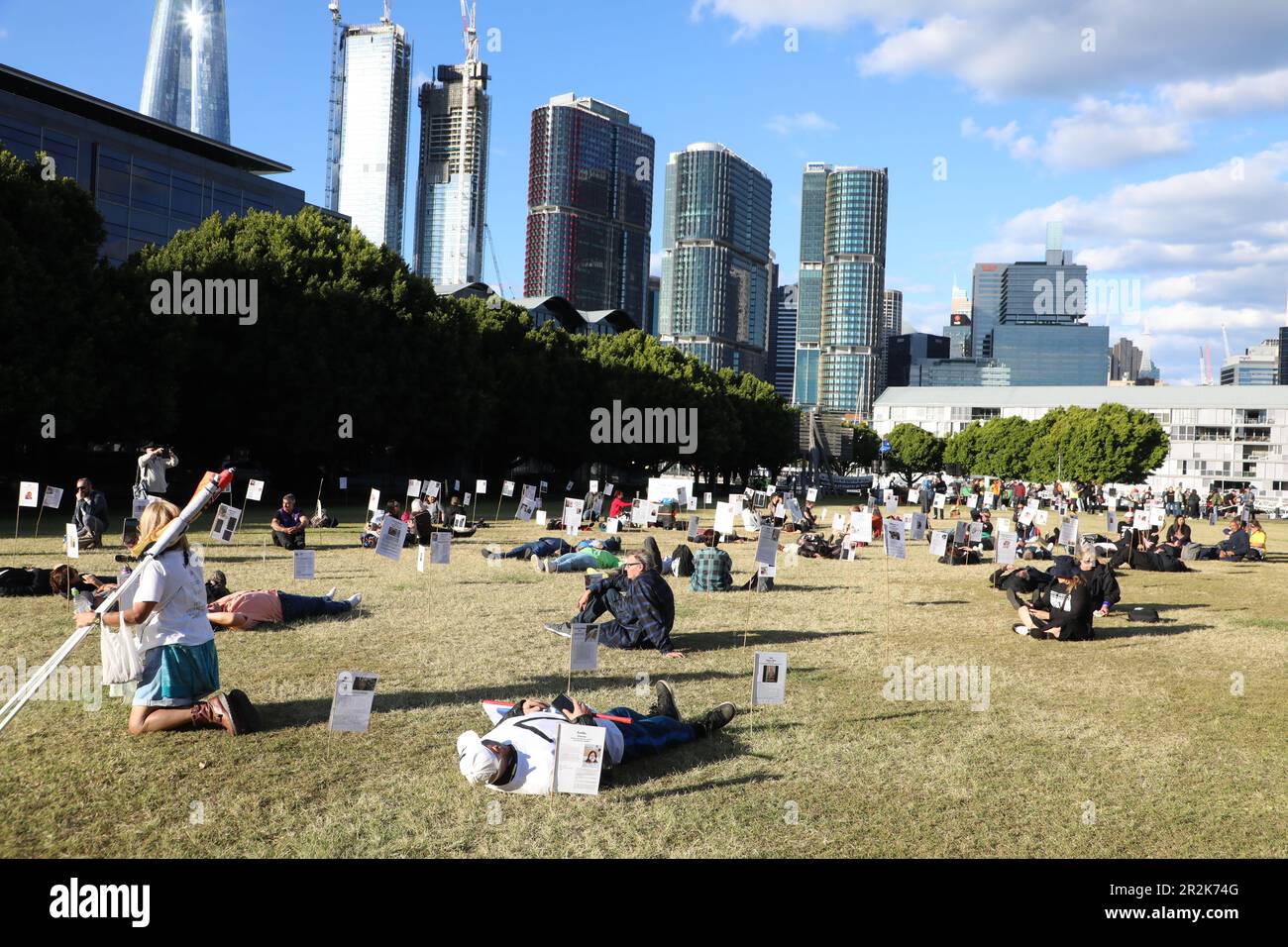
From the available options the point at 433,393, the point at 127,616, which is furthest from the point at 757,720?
the point at 433,393

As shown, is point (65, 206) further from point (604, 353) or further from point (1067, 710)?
point (604, 353)

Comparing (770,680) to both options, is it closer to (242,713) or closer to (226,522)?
(242,713)

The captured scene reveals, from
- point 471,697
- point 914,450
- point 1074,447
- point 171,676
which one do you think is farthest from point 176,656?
point 914,450

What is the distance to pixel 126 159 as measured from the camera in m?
55.6

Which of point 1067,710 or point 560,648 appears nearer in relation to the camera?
point 1067,710

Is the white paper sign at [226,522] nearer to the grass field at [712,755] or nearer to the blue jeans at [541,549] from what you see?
the grass field at [712,755]

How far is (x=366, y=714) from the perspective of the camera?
8219mm

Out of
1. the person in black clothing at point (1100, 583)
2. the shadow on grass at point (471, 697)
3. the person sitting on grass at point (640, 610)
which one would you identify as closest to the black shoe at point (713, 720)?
the shadow on grass at point (471, 697)

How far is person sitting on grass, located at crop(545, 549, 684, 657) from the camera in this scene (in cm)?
1252

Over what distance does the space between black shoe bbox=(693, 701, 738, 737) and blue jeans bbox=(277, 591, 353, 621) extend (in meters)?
6.91

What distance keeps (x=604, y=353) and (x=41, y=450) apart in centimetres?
3842

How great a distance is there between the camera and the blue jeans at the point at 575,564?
20781 millimetres

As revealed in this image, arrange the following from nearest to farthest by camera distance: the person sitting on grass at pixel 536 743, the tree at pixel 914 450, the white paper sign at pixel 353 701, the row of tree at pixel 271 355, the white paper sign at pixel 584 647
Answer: the person sitting on grass at pixel 536 743
the white paper sign at pixel 353 701
the white paper sign at pixel 584 647
the row of tree at pixel 271 355
the tree at pixel 914 450

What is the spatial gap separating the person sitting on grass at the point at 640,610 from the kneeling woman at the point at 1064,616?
576 cm
